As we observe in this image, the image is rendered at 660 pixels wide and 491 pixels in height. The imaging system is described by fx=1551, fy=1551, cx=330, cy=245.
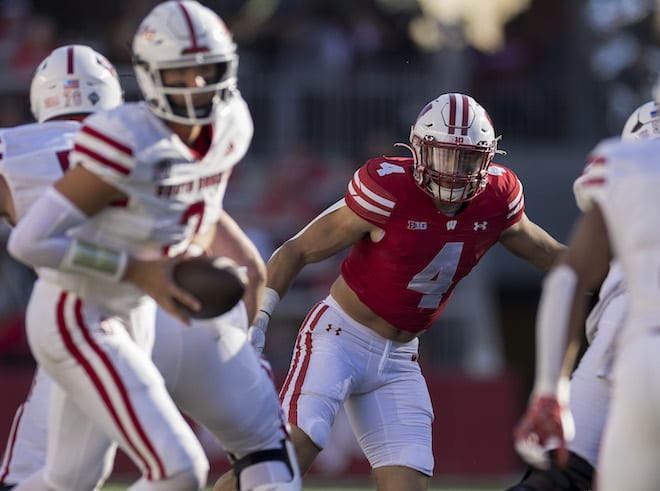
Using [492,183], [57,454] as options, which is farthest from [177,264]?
[492,183]

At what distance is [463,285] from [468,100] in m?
6.57

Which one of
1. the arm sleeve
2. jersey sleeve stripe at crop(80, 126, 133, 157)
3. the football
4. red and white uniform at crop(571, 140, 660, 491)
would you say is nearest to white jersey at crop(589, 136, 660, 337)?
red and white uniform at crop(571, 140, 660, 491)

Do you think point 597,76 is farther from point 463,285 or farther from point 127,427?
point 127,427

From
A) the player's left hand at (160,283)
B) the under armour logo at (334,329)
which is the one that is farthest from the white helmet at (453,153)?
the player's left hand at (160,283)

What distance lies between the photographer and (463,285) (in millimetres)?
12406

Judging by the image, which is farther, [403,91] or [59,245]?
[403,91]

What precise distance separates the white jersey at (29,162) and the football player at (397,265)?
94cm

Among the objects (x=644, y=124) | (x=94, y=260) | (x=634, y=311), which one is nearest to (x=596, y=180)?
(x=634, y=311)

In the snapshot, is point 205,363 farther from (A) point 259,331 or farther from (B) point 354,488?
(B) point 354,488

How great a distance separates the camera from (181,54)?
4.53 m

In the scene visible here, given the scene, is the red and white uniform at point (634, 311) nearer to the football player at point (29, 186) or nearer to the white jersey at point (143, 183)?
the white jersey at point (143, 183)

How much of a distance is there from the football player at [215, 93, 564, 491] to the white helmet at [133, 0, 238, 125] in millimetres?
1238

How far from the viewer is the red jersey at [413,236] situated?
5.73 m

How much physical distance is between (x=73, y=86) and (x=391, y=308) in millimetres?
1456
